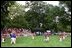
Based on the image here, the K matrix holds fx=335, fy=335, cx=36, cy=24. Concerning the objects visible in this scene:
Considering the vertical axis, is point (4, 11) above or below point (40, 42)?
above

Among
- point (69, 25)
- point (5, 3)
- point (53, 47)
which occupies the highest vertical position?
point (5, 3)

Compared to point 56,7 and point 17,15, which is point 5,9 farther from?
point 56,7

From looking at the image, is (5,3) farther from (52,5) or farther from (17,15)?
(52,5)

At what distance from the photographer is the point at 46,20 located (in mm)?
18297

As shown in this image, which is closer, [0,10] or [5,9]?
[0,10]

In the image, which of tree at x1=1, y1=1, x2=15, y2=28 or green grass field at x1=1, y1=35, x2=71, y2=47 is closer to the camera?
green grass field at x1=1, y1=35, x2=71, y2=47

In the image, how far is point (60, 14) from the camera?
735 inches

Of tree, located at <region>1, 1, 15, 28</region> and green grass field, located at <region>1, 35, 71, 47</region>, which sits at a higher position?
tree, located at <region>1, 1, 15, 28</region>

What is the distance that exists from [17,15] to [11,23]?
1.86ft

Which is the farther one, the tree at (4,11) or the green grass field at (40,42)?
the tree at (4,11)

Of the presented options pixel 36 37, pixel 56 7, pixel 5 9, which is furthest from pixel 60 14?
pixel 5 9

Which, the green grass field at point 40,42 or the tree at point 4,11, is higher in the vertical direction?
the tree at point 4,11

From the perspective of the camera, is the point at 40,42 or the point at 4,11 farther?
the point at 4,11

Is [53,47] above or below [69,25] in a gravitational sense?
below
